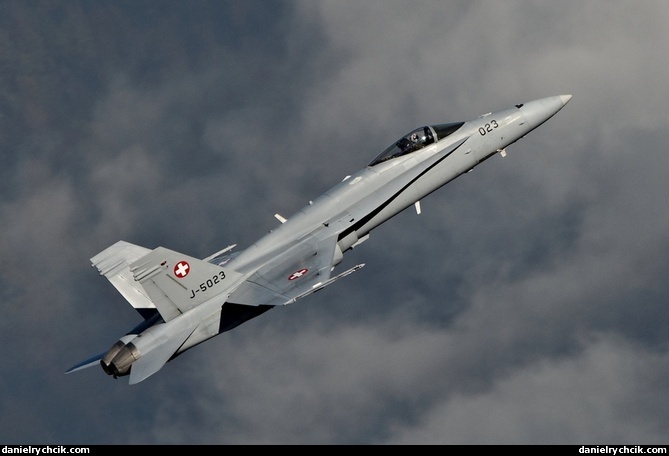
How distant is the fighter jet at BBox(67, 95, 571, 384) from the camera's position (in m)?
39.8

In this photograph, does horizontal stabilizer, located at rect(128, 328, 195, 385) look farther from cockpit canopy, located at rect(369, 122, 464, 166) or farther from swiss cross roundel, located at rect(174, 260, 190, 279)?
cockpit canopy, located at rect(369, 122, 464, 166)

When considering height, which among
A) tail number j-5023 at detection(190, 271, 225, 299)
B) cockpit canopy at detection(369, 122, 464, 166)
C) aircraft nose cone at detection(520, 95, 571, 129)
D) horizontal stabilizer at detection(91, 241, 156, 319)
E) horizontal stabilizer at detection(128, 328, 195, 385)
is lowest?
horizontal stabilizer at detection(128, 328, 195, 385)

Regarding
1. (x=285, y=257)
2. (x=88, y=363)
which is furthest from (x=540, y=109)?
(x=88, y=363)

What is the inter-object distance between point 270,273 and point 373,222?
4898 mm

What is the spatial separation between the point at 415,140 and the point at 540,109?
5.25m

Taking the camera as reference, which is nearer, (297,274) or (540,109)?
(297,274)

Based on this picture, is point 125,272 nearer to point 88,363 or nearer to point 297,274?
point 88,363

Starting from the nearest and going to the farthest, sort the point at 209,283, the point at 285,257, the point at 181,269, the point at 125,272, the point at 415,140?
the point at 181,269 < the point at 209,283 < the point at 285,257 < the point at 125,272 < the point at 415,140

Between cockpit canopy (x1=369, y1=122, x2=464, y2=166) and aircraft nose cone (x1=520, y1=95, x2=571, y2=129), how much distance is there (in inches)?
118

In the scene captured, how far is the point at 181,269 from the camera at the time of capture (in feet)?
131

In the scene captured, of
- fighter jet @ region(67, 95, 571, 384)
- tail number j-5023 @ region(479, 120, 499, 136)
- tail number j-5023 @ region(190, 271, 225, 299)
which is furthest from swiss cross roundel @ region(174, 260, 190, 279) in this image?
tail number j-5023 @ region(479, 120, 499, 136)

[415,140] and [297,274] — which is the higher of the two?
[415,140]

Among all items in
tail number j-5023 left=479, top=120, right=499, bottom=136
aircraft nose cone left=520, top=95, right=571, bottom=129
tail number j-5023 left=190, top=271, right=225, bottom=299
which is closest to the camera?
tail number j-5023 left=190, top=271, right=225, bottom=299

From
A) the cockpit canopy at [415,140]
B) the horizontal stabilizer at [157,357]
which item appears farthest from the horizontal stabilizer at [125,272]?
the cockpit canopy at [415,140]
